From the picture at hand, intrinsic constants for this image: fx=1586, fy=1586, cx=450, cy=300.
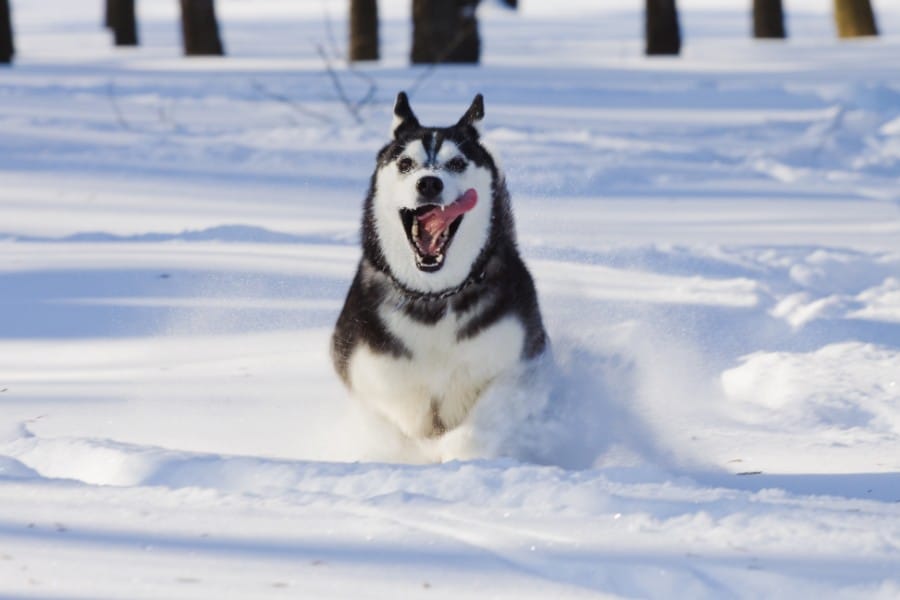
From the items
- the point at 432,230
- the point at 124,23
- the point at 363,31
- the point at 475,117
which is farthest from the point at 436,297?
the point at 124,23

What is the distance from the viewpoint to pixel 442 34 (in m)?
20.4

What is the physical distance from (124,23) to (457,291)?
22696mm

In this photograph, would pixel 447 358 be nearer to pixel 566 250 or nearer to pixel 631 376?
pixel 631 376

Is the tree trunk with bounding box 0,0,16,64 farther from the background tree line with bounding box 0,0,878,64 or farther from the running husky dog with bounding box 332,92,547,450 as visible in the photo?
the running husky dog with bounding box 332,92,547,450

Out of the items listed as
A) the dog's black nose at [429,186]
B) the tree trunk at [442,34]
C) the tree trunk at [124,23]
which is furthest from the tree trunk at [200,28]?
the dog's black nose at [429,186]

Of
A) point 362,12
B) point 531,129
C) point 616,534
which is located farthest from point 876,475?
point 362,12

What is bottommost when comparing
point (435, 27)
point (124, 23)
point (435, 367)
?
point (124, 23)

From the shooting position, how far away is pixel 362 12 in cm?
2311

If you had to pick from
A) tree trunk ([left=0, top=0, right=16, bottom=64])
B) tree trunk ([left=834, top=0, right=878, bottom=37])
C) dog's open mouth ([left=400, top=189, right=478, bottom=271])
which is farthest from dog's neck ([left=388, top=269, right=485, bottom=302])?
tree trunk ([left=834, top=0, right=878, bottom=37])

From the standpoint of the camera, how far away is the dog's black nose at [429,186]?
207 inches

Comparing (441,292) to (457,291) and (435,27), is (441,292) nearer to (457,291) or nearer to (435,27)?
(457,291)

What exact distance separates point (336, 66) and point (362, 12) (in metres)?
1.90

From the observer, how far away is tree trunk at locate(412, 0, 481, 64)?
20.2 meters

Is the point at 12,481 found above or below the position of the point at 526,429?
above
